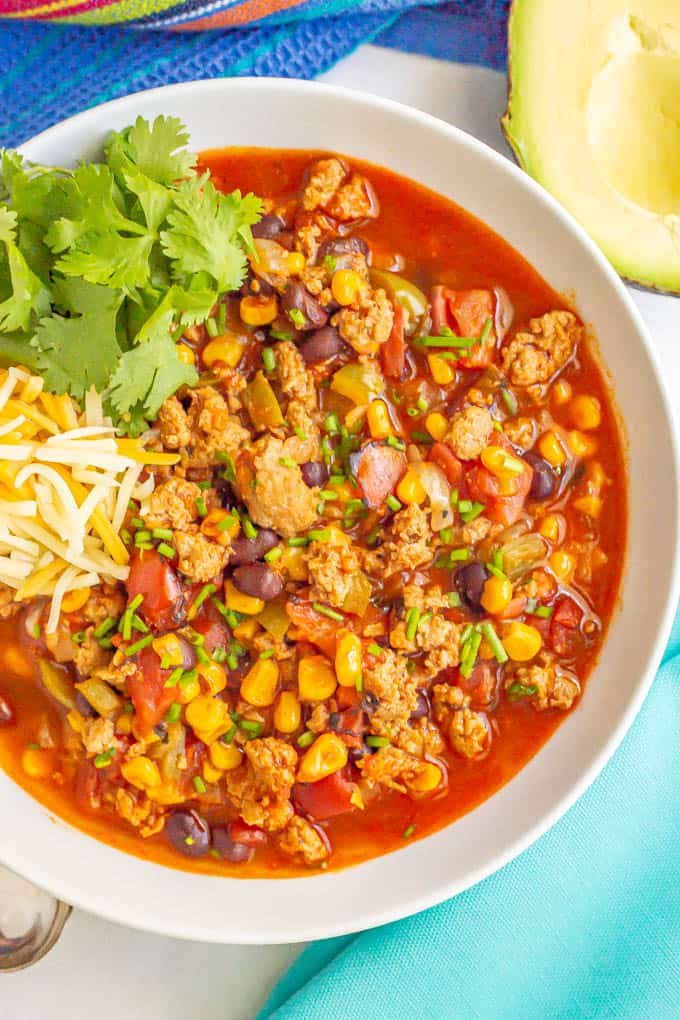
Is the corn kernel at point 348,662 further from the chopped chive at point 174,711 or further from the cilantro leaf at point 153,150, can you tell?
the cilantro leaf at point 153,150

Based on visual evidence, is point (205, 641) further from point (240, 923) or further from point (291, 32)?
point (291, 32)

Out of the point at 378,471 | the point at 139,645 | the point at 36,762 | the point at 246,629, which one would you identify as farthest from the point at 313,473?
the point at 36,762

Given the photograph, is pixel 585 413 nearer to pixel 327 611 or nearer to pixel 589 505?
pixel 589 505

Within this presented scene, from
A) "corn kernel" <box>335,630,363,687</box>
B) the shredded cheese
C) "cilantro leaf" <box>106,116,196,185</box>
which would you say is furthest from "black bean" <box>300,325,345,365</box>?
"corn kernel" <box>335,630,363,687</box>

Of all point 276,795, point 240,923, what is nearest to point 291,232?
point 276,795

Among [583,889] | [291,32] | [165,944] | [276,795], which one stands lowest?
[165,944]
